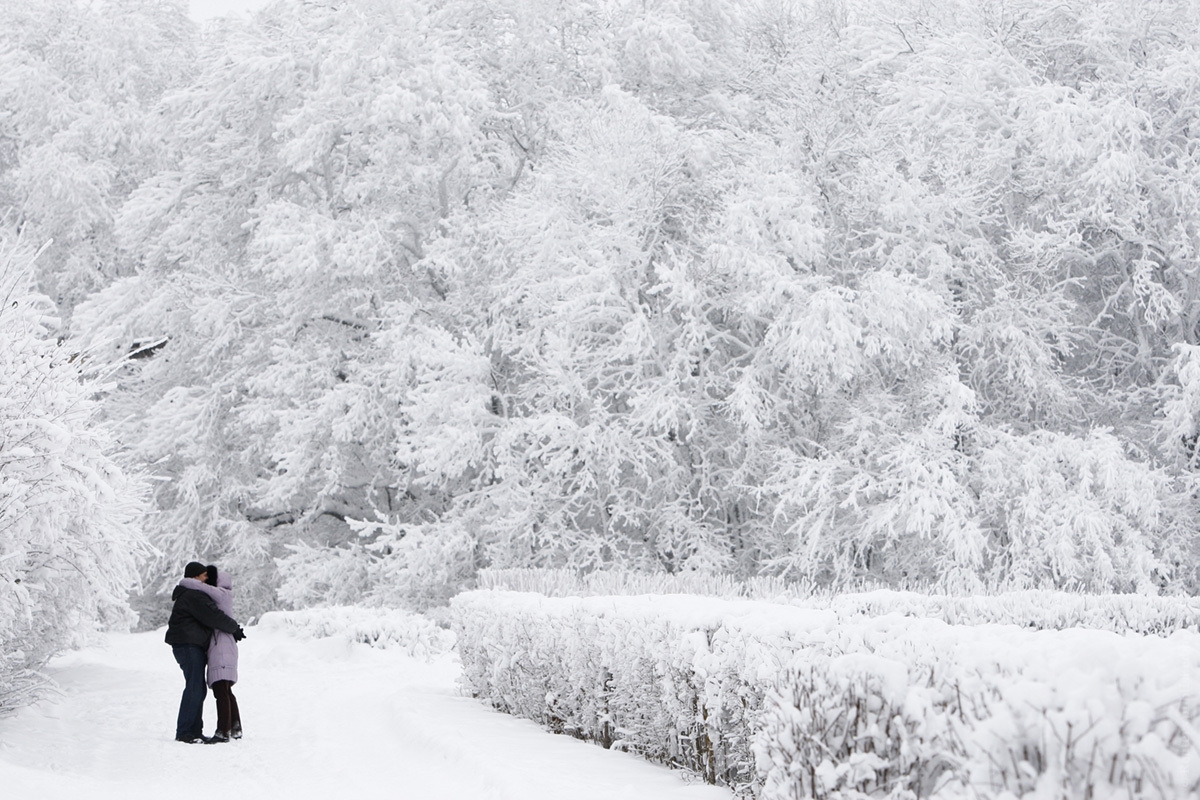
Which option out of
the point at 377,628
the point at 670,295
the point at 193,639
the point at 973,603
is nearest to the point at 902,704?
the point at 193,639

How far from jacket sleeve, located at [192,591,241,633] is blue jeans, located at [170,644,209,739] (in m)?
0.21

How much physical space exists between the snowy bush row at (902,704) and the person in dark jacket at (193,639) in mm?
3568

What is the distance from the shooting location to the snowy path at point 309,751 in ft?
21.1

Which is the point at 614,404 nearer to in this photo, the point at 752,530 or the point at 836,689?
the point at 752,530

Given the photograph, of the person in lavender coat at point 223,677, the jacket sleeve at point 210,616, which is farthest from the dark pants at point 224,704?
the jacket sleeve at point 210,616

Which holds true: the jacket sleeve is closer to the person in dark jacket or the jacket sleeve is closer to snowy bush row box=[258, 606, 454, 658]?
the person in dark jacket

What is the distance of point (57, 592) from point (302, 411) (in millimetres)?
11639

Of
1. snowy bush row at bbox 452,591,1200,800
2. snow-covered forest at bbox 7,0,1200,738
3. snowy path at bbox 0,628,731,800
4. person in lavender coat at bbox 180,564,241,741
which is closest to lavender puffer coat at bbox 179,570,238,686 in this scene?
person in lavender coat at bbox 180,564,241,741

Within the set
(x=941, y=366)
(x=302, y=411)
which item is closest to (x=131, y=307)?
(x=302, y=411)

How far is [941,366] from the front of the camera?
60.6ft

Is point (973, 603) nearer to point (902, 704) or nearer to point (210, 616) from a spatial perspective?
point (210, 616)

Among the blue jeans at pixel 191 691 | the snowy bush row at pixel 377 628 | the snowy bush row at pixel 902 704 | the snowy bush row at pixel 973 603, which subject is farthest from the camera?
the snowy bush row at pixel 377 628

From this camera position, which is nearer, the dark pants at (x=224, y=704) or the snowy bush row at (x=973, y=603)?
the dark pants at (x=224, y=704)

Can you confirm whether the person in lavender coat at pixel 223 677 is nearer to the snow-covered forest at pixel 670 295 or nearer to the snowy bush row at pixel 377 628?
the snowy bush row at pixel 377 628
